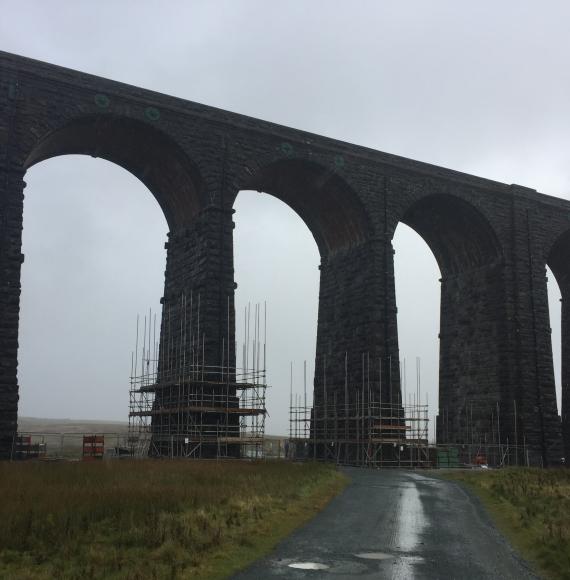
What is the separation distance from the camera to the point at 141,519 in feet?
45.7

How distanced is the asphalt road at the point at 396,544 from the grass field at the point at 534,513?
383 mm

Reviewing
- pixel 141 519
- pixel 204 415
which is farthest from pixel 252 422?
pixel 141 519

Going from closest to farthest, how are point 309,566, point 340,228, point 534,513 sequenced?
point 309,566, point 534,513, point 340,228

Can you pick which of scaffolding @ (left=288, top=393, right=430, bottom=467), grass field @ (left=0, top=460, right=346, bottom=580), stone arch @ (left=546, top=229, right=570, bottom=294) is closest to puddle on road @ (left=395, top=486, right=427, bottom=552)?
grass field @ (left=0, top=460, right=346, bottom=580)

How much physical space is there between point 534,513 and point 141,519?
9.29 m

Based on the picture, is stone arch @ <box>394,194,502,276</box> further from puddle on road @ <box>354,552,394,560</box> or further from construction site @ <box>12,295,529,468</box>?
puddle on road @ <box>354,552,394,560</box>

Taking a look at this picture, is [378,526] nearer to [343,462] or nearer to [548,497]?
[548,497]

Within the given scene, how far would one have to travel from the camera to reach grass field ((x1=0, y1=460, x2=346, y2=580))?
1085 cm

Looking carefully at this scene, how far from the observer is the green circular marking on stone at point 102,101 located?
3184 centimetres

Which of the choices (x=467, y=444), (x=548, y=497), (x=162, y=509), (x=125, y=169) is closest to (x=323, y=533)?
(x=162, y=509)

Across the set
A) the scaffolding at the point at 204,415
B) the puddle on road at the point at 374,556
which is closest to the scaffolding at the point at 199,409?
the scaffolding at the point at 204,415

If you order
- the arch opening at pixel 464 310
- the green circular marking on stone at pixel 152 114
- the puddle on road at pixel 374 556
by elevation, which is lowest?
the puddle on road at pixel 374 556

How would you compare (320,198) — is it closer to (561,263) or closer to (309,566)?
(561,263)

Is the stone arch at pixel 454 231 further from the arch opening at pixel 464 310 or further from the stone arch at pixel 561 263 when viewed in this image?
the stone arch at pixel 561 263
